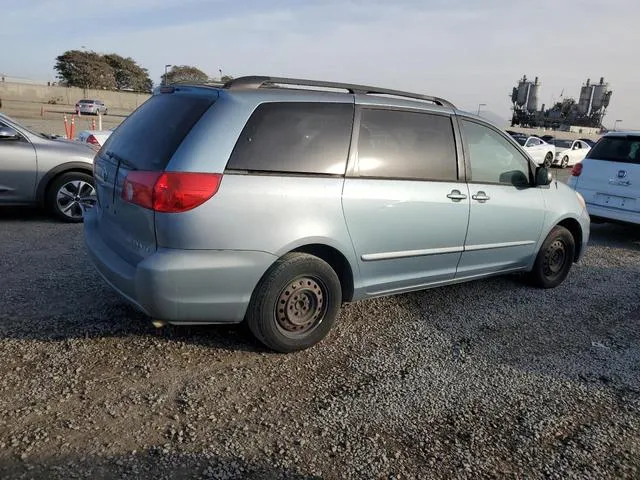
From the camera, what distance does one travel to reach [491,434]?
2.91m

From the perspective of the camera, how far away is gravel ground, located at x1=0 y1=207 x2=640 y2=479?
2580 millimetres

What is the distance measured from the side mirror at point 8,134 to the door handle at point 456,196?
17.8 ft

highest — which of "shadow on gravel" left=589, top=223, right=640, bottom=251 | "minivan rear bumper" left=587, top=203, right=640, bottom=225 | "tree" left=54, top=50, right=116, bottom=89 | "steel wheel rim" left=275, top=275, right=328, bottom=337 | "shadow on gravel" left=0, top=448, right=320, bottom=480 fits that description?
"tree" left=54, top=50, right=116, bottom=89

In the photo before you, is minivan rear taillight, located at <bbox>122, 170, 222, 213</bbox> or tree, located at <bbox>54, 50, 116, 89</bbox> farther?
tree, located at <bbox>54, 50, 116, 89</bbox>

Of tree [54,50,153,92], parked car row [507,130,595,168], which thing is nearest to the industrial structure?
parked car row [507,130,595,168]

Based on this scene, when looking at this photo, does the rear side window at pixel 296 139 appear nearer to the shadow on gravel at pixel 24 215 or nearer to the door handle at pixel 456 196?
the door handle at pixel 456 196

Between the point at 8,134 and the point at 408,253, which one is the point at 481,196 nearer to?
the point at 408,253

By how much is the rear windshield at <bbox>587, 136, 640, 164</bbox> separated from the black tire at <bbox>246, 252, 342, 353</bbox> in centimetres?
617

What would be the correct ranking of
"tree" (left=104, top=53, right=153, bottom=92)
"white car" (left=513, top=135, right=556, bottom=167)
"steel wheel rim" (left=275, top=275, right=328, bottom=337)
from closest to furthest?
"steel wheel rim" (left=275, top=275, right=328, bottom=337)
"white car" (left=513, top=135, right=556, bottom=167)
"tree" (left=104, top=53, right=153, bottom=92)

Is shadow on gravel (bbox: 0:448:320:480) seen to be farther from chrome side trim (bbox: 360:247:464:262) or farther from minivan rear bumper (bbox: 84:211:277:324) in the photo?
chrome side trim (bbox: 360:247:464:262)

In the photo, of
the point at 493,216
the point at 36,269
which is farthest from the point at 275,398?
the point at 36,269

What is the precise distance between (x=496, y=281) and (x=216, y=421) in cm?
375

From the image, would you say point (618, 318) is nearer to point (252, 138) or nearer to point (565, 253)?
point (565, 253)

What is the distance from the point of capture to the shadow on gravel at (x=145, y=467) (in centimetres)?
236
